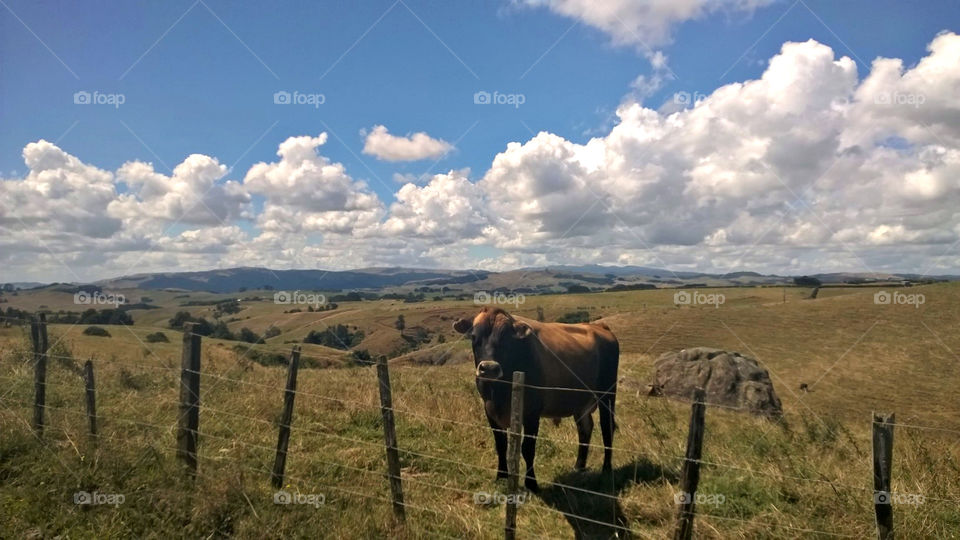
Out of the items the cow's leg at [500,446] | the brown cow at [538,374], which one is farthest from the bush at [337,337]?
the cow's leg at [500,446]

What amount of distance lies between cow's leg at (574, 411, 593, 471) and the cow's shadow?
1.22 ft

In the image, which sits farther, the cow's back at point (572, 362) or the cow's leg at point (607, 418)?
the cow's leg at point (607, 418)

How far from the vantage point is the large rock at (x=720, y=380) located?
1994cm

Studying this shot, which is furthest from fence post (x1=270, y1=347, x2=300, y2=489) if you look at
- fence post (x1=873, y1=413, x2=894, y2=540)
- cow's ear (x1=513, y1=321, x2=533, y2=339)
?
fence post (x1=873, y1=413, x2=894, y2=540)

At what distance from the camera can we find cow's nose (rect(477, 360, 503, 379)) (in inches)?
314

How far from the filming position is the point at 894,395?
3062 centimetres

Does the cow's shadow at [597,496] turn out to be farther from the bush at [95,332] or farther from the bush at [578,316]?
the bush at [578,316]

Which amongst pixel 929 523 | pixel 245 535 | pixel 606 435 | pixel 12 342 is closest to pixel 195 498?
pixel 245 535

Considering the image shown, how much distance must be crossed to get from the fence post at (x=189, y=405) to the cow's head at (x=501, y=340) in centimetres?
400

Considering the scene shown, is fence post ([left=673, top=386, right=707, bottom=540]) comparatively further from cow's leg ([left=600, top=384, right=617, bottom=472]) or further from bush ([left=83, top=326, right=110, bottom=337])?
bush ([left=83, top=326, right=110, bottom=337])

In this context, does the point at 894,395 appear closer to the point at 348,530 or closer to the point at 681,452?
the point at 681,452

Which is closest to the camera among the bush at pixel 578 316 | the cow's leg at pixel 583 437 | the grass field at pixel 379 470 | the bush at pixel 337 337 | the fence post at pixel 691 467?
the fence post at pixel 691 467

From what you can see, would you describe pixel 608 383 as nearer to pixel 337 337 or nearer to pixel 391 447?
pixel 391 447

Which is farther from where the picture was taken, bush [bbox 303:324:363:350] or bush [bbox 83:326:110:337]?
bush [bbox 303:324:363:350]
